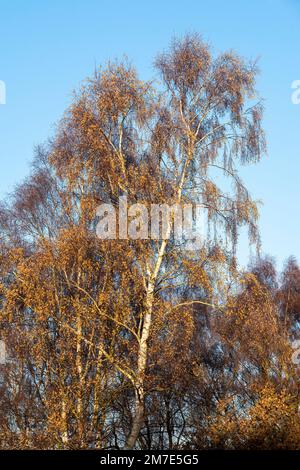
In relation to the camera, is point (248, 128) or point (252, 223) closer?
point (252, 223)

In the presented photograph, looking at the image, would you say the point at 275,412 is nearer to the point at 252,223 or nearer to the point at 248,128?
the point at 252,223

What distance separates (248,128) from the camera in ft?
76.3

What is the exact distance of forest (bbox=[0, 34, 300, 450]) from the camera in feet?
64.5

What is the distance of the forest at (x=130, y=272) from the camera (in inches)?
774

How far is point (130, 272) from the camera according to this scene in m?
20.9

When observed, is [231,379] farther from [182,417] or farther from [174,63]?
[174,63]

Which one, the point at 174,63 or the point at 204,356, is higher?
the point at 174,63

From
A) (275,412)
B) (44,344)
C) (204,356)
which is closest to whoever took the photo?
(275,412)

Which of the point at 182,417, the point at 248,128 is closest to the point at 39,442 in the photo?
the point at 248,128

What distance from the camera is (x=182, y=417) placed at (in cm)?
3134
